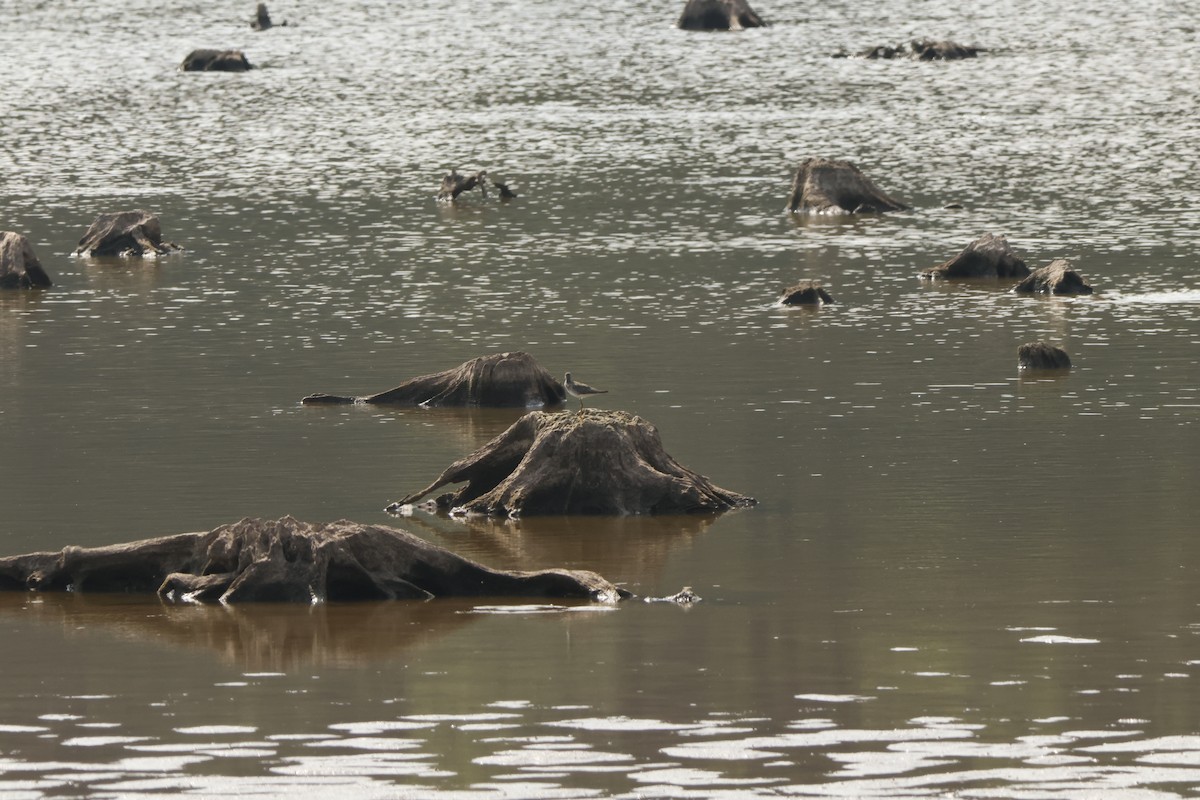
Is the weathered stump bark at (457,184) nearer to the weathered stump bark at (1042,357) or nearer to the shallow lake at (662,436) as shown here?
the shallow lake at (662,436)

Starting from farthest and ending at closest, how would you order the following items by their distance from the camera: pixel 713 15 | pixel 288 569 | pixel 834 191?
1. pixel 713 15
2. pixel 834 191
3. pixel 288 569

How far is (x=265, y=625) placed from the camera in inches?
743

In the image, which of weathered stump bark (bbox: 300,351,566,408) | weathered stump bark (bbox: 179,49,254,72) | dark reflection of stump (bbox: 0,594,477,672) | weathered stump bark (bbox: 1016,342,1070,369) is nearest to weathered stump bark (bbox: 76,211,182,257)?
weathered stump bark (bbox: 300,351,566,408)

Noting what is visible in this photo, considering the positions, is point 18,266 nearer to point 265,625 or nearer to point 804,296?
point 804,296

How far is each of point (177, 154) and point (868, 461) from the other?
5918 centimetres

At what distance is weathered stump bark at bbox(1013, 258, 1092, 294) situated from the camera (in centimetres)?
4869

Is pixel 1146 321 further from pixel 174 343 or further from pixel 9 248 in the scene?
pixel 9 248

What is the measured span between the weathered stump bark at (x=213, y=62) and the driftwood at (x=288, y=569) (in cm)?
8575

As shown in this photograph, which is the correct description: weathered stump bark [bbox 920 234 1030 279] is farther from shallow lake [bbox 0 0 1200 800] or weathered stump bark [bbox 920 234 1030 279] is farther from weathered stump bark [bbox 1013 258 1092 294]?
weathered stump bark [bbox 1013 258 1092 294]

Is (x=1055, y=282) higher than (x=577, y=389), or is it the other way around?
(x=1055, y=282)

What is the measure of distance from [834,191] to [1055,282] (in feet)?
64.9

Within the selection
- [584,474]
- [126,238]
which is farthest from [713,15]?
[584,474]

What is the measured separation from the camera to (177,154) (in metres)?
Result: 84.2

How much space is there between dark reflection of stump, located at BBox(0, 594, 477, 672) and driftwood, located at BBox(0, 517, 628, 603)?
22 centimetres
